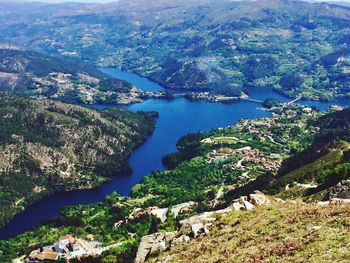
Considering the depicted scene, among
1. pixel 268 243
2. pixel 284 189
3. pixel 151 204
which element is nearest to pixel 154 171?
pixel 151 204

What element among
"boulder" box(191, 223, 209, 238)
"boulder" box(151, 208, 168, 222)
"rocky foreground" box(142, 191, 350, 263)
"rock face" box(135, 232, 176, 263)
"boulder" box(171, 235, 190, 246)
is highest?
"rocky foreground" box(142, 191, 350, 263)

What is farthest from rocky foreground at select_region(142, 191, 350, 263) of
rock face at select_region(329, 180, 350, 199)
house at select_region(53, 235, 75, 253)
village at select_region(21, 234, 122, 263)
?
house at select_region(53, 235, 75, 253)

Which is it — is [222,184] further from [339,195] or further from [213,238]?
[213,238]

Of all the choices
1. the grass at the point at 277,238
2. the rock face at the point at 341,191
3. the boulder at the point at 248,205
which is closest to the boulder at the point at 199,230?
the grass at the point at 277,238

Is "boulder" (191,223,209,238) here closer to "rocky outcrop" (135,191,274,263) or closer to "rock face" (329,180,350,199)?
"rocky outcrop" (135,191,274,263)

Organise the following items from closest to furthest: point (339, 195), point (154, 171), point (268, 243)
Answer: point (268, 243)
point (339, 195)
point (154, 171)

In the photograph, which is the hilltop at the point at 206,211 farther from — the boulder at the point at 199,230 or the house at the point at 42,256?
the house at the point at 42,256
